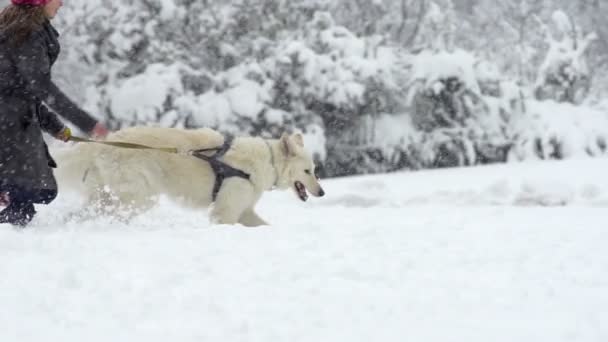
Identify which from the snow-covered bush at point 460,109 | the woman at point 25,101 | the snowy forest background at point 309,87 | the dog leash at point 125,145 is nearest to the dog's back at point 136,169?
the dog leash at point 125,145

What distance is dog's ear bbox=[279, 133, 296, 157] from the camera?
5773 mm

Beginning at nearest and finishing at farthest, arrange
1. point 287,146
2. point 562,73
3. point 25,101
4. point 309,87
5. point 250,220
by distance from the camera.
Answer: point 25,101 < point 250,220 < point 287,146 < point 309,87 < point 562,73

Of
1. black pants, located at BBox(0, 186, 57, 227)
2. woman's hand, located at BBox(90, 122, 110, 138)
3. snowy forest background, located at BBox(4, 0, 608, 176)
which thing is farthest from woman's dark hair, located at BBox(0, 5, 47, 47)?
→ snowy forest background, located at BBox(4, 0, 608, 176)

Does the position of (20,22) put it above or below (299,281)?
above

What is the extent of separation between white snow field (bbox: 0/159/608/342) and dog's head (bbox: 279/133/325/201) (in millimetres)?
892

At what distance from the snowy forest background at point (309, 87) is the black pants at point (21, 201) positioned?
8.03m

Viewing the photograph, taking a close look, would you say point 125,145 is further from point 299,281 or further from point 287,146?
point 299,281

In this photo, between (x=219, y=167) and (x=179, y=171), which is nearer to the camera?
(x=179, y=171)

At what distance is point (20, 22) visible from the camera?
401cm

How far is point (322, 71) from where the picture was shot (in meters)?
12.8

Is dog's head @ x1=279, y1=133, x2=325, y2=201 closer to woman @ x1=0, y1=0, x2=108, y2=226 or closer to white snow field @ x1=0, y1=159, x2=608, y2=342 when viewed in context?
white snow field @ x1=0, y1=159, x2=608, y2=342

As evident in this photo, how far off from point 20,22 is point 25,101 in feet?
1.69

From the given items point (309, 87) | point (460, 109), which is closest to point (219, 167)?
point (309, 87)

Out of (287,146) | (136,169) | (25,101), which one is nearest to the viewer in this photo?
(25,101)
